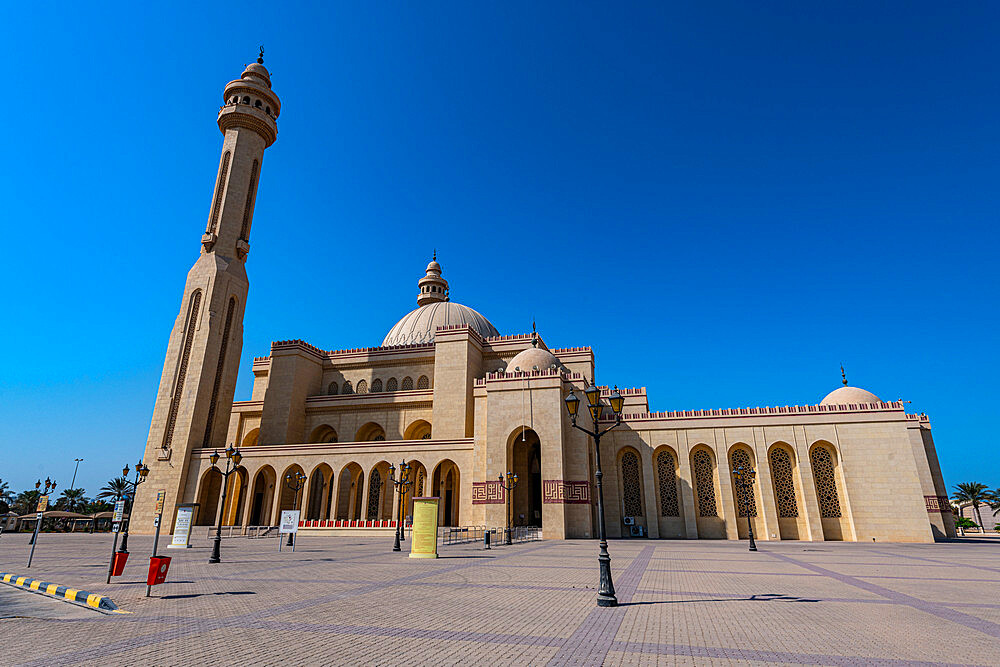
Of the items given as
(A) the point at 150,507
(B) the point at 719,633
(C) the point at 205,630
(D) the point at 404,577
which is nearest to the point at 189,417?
(A) the point at 150,507

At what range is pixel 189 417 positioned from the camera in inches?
1287

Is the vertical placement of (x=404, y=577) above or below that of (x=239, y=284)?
below

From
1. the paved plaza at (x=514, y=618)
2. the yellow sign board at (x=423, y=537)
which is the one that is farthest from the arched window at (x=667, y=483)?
the yellow sign board at (x=423, y=537)

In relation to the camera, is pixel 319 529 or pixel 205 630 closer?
pixel 205 630

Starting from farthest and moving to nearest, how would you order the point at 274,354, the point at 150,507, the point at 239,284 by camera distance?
the point at 274,354 < the point at 239,284 < the point at 150,507

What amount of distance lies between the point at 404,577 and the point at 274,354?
3139 centimetres

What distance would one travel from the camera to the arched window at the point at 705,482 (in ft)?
91.5

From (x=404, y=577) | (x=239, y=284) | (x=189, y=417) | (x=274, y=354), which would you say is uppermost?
(x=239, y=284)

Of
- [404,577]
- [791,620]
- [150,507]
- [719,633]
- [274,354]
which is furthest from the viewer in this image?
[274,354]

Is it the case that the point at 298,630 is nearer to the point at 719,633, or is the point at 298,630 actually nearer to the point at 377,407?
the point at 719,633

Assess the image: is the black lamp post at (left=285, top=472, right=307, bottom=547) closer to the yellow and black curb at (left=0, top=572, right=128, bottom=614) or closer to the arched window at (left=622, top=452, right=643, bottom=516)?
the arched window at (left=622, top=452, right=643, bottom=516)

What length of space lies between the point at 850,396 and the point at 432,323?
29547 mm

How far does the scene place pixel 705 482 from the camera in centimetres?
2839

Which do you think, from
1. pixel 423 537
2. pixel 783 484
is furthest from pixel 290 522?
pixel 783 484
